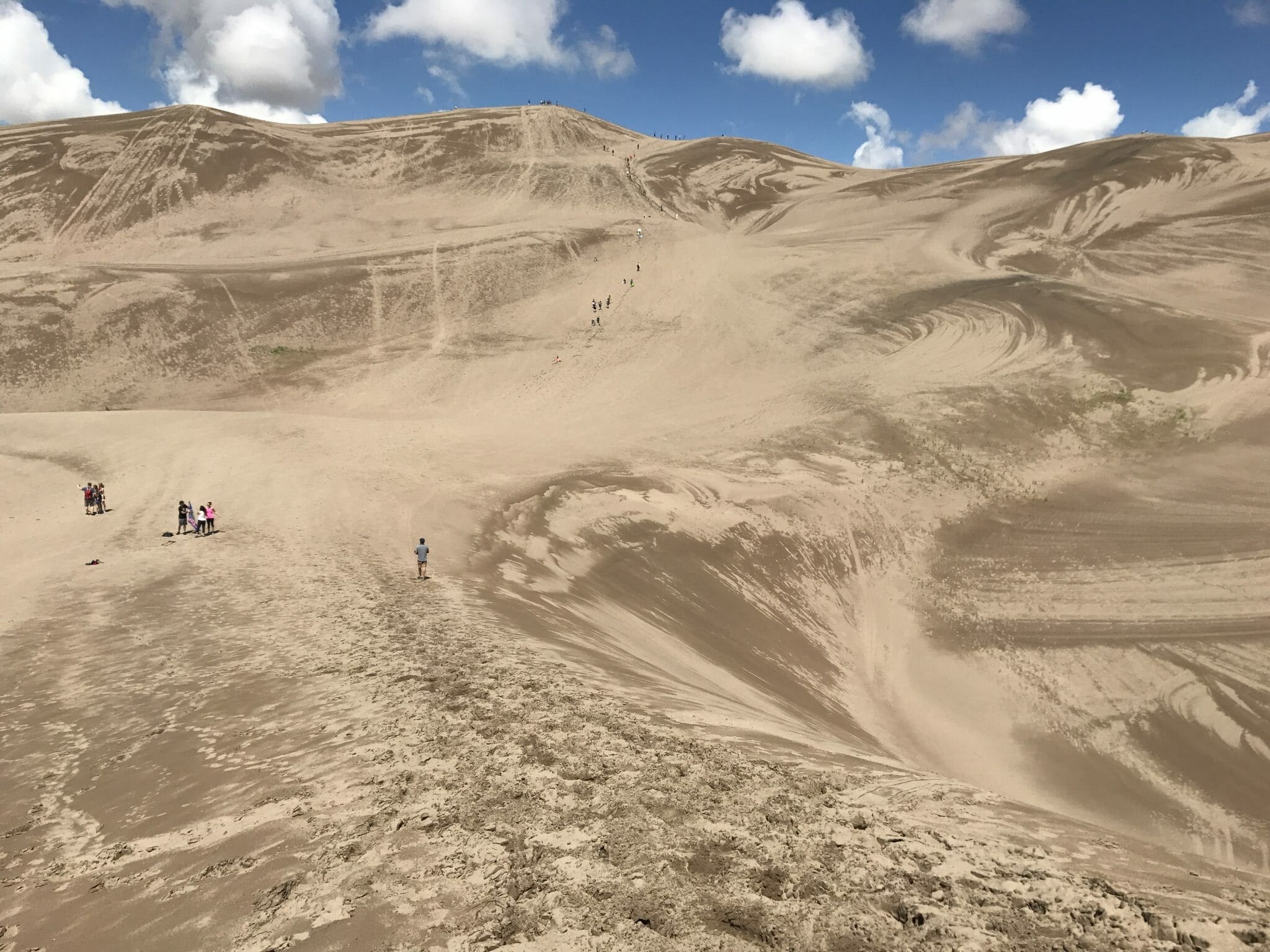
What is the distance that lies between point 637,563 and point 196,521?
9903 mm

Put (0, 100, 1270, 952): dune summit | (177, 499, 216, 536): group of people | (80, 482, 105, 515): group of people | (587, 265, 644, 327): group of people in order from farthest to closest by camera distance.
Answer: (587, 265, 644, 327): group of people
(80, 482, 105, 515): group of people
(177, 499, 216, 536): group of people
(0, 100, 1270, 952): dune summit

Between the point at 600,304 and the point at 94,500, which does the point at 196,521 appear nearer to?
the point at 94,500

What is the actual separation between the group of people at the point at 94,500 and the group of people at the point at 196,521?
291 centimetres

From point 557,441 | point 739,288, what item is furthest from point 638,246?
point 557,441

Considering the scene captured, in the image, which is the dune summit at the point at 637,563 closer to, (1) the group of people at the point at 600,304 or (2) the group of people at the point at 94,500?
(1) the group of people at the point at 600,304

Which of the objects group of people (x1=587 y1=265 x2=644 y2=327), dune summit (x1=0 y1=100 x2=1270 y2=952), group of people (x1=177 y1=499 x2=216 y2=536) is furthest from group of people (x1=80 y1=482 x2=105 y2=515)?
group of people (x1=587 y1=265 x2=644 y2=327)

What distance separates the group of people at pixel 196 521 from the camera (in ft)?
49.6

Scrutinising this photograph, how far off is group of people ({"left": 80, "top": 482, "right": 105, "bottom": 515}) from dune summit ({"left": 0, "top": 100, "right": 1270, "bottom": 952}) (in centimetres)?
53

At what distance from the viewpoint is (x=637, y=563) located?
1541 centimetres

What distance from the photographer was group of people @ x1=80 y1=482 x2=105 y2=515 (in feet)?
54.2

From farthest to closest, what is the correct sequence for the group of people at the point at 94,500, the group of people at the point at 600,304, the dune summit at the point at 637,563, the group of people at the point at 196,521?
1. the group of people at the point at 600,304
2. the group of people at the point at 94,500
3. the group of people at the point at 196,521
4. the dune summit at the point at 637,563

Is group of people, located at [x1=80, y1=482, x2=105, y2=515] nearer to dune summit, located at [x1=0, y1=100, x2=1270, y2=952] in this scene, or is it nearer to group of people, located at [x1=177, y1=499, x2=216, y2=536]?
dune summit, located at [x1=0, y1=100, x2=1270, y2=952]

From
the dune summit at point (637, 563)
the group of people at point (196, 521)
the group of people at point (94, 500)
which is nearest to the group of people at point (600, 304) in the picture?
the dune summit at point (637, 563)

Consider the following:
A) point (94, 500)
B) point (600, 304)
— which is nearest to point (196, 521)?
point (94, 500)
